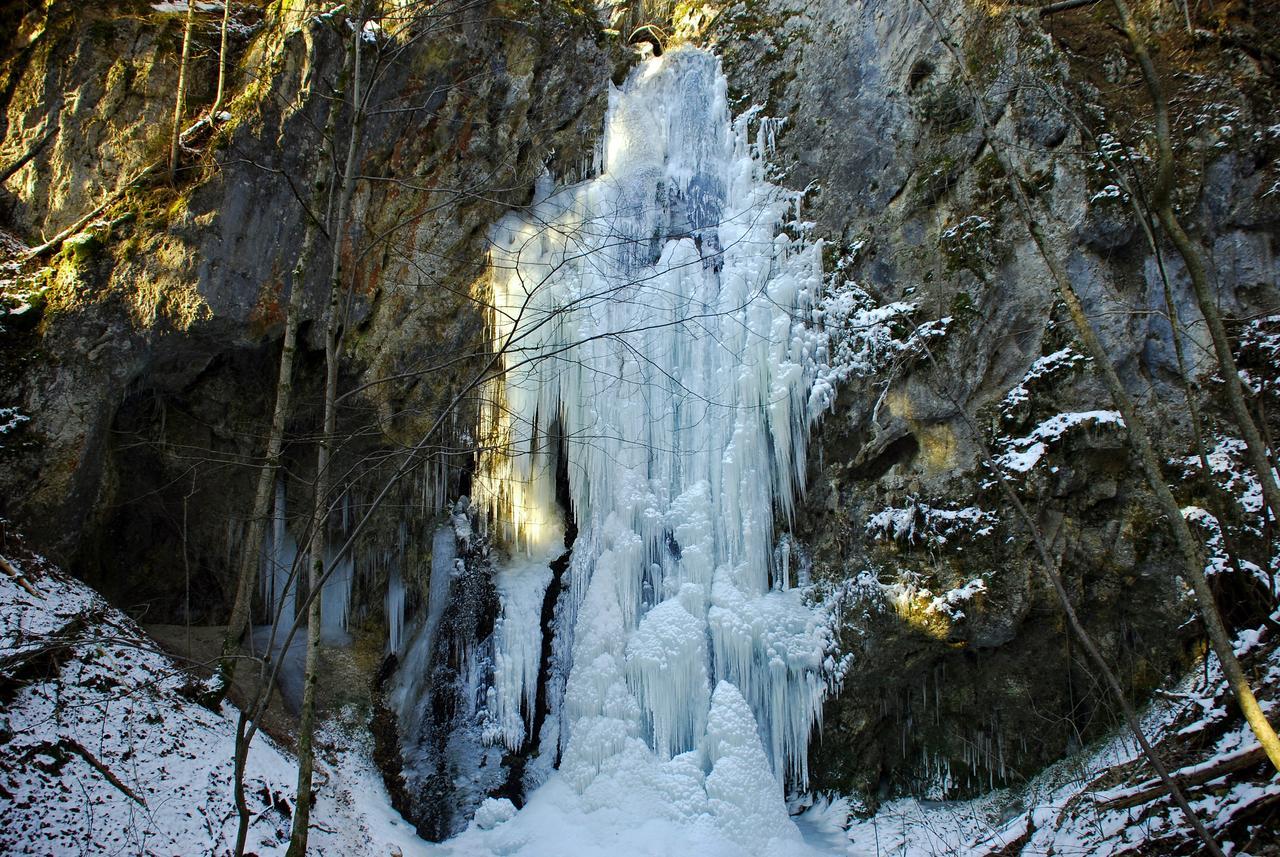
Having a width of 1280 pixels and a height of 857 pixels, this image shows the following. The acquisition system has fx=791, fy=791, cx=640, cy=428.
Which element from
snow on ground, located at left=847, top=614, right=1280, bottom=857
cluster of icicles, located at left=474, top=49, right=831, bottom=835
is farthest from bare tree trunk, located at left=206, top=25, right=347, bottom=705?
snow on ground, located at left=847, top=614, right=1280, bottom=857

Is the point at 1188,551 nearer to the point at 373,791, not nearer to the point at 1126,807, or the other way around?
the point at 1126,807

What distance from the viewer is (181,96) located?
27.2ft

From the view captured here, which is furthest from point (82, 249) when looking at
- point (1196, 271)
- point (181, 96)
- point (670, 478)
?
point (1196, 271)

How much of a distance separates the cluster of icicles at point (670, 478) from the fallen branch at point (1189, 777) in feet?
8.34

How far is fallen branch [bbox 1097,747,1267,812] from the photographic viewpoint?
450 centimetres

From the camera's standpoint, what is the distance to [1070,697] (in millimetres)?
6633

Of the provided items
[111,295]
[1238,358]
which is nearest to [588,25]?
[111,295]

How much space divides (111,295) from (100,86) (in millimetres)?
2913

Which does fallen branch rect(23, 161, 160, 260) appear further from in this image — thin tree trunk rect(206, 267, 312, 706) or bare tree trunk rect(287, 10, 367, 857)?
bare tree trunk rect(287, 10, 367, 857)

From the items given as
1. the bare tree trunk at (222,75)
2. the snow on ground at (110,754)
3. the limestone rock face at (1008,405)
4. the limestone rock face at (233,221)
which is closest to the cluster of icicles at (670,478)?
the limestone rock face at (1008,405)

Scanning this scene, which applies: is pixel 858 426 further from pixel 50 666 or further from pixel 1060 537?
pixel 50 666

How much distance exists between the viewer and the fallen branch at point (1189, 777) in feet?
14.8

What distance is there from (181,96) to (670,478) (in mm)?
6480

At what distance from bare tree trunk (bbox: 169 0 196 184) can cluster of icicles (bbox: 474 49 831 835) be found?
3.21 metres
